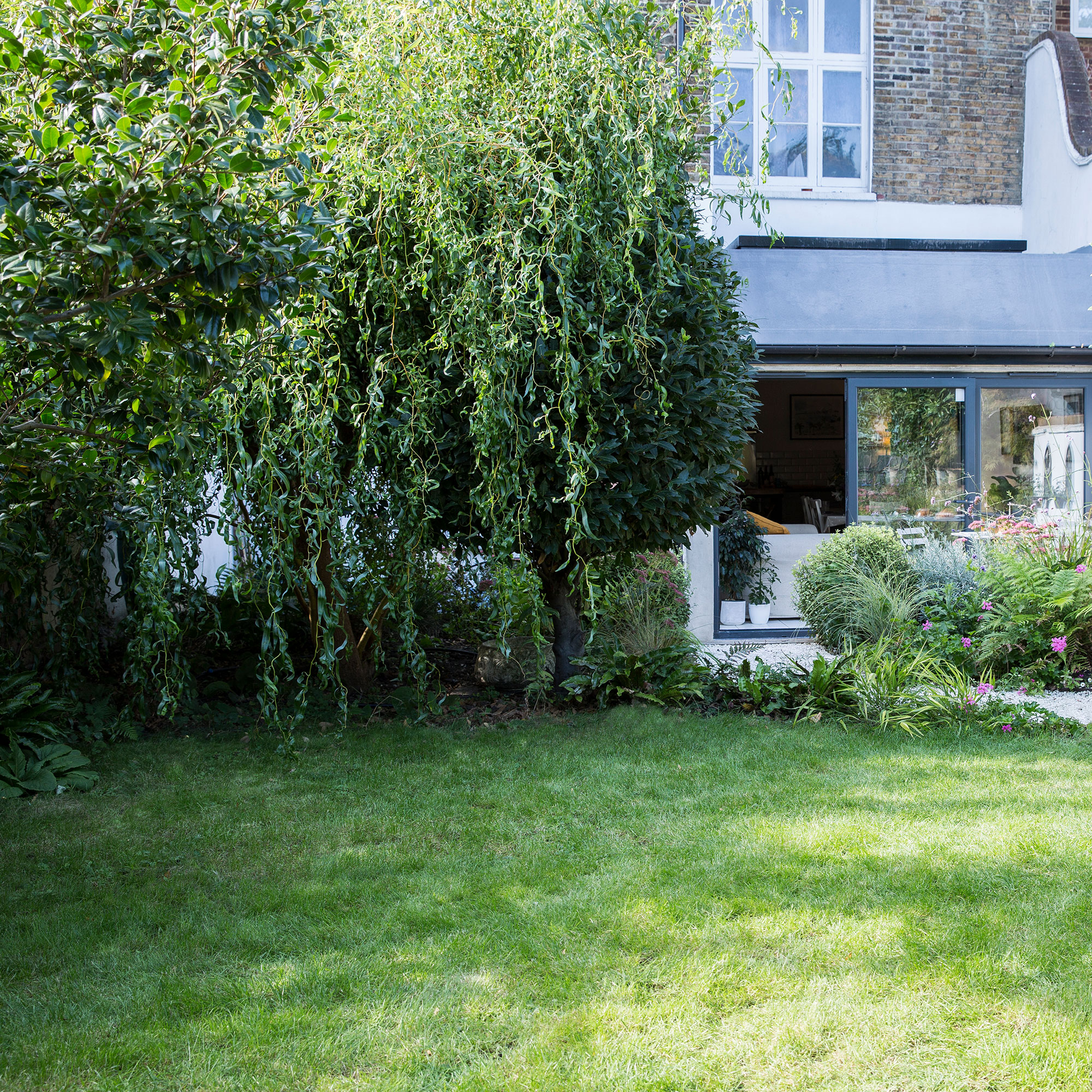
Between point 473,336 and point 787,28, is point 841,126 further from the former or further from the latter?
point 473,336

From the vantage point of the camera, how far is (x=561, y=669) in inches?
237

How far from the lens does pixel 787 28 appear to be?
10.2 metres

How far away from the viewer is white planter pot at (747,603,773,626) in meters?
9.14

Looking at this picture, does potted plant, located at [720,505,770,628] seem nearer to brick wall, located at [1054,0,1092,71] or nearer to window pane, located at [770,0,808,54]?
window pane, located at [770,0,808,54]

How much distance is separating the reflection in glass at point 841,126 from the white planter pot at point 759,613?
463 centimetres

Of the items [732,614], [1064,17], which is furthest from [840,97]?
[732,614]

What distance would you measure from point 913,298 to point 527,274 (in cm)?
583

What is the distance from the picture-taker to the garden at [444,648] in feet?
8.01

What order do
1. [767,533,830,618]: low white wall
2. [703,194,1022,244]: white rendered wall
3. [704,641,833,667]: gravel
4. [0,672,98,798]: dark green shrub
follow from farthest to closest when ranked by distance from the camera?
[703,194,1022,244]: white rendered wall
[767,533,830,618]: low white wall
[704,641,833,667]: gravel
[0,672,98,798]: dark green shrub

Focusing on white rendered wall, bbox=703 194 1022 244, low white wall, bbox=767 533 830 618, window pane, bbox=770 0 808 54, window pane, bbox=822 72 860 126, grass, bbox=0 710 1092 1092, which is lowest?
grass, bbox=0 710 1092 1092

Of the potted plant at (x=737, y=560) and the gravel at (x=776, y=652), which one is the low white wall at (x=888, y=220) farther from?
the gravel at (x=776, y=652)

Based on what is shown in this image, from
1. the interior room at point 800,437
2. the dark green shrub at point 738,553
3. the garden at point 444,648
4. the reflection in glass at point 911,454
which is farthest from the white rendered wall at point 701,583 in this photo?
the interior room at point 800,437

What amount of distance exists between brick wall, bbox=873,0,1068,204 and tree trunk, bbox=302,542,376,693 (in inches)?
294

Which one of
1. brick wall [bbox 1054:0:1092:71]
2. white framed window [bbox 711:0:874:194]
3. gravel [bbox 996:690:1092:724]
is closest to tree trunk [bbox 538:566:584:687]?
gravel [bbox 996:690:1092:724]
